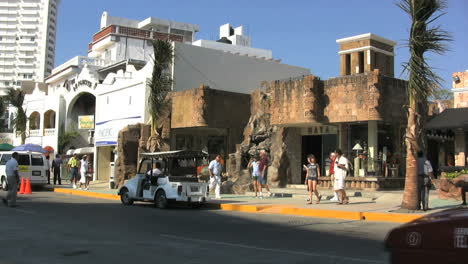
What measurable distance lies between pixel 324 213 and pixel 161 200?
5.61 m

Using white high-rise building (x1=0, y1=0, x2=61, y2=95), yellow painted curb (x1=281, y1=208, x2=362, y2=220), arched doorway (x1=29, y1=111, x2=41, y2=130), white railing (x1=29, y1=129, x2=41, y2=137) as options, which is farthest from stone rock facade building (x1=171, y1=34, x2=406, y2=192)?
white high-rise building (x1=0, y1=0, x2=61, y2=95)

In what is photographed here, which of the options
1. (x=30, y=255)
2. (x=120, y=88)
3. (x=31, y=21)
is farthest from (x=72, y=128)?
(x=31, y=21)

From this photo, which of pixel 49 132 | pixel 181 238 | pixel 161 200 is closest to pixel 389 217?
pixel 181 238

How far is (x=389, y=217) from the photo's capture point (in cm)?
1289

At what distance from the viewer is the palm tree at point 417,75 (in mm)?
13594

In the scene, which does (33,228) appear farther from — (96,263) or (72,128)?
(72,128)

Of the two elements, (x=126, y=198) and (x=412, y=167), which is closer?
(x=412, y=167)

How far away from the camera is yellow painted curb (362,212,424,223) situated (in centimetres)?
1245

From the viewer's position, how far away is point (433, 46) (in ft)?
45.0

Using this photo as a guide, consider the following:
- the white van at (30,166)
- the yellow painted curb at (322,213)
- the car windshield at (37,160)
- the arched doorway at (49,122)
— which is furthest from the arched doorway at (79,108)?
the yellow painted curb at (322,213)

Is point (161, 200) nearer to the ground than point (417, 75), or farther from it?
nearer to the ground

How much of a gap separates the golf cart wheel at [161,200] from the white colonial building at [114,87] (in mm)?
15457

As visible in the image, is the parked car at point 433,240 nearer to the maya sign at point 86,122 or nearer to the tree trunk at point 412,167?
the tree trunk at point 412,167

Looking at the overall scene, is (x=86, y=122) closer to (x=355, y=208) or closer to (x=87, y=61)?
(x=87, y=61)
